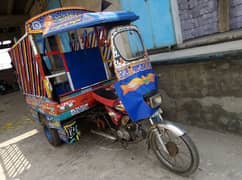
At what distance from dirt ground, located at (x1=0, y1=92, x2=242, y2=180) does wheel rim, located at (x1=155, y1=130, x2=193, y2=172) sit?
4.6 inches

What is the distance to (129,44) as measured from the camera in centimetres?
242

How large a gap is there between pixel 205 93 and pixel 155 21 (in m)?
1.58

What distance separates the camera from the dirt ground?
2.23m

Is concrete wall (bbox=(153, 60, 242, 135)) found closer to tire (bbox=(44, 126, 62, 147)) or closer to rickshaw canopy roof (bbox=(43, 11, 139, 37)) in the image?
rickshaw canopy roof (bbox=(43, 11, 139, 37))

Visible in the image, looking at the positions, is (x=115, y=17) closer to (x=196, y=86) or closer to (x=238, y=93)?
(x=196, y=86)

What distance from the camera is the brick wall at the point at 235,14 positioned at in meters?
2.78

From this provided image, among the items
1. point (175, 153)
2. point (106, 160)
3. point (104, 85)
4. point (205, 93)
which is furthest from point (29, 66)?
point (205, 93)

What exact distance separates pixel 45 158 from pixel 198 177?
7.73 ft

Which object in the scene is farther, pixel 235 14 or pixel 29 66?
pixel 29 66

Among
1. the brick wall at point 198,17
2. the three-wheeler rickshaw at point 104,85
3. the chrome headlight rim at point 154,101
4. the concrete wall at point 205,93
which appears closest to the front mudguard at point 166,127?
the three-wheeler rickshaw at point 104,85

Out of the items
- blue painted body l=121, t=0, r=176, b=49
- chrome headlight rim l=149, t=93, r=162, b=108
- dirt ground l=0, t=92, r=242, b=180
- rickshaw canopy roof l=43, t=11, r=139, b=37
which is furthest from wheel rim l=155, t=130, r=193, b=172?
blue painted body l=121, t=0, r=176, b=49

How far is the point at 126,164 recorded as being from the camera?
2.59 meters

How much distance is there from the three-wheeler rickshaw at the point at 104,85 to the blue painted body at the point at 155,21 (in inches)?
37.0

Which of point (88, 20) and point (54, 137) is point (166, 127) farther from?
point (54, 137)
